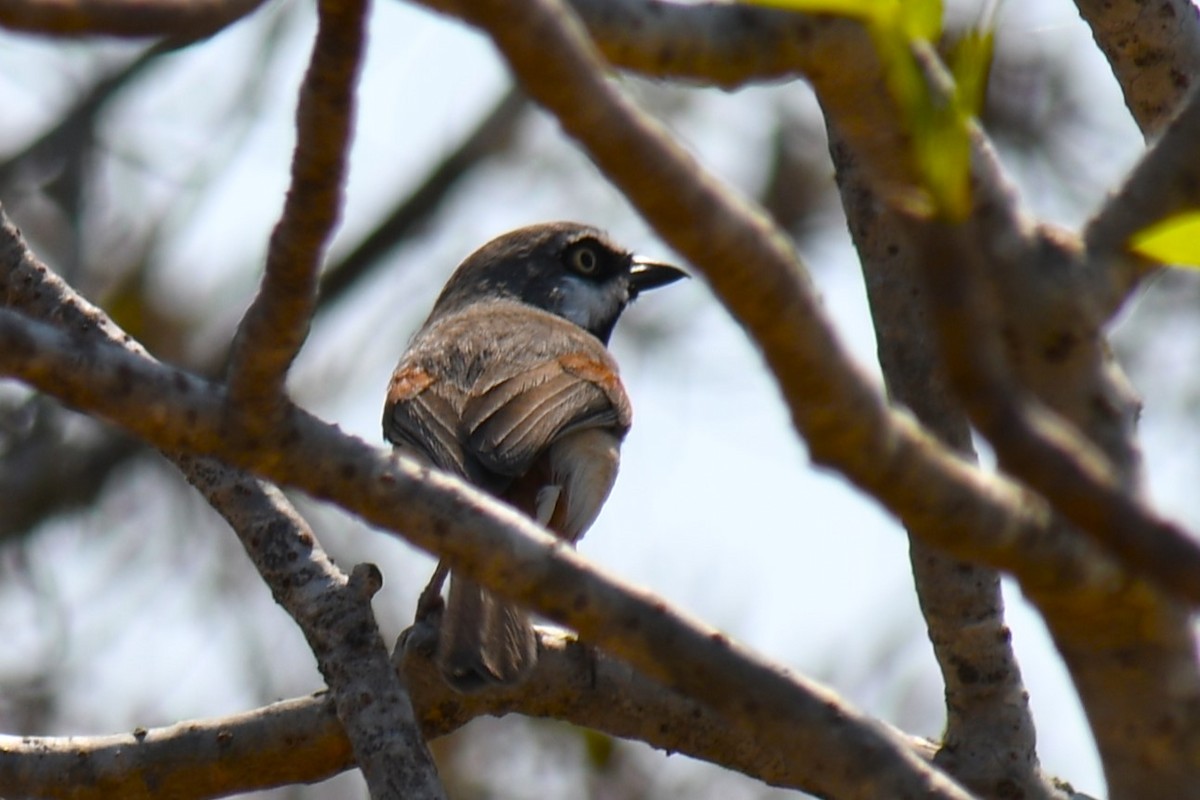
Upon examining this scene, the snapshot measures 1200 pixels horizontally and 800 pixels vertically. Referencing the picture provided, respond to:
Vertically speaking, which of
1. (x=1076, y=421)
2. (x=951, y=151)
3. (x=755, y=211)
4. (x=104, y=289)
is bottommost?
(x=104, y=289)

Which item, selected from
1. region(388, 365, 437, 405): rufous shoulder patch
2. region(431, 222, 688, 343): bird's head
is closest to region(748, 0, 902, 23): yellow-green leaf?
region(388, 365, 437, 405): rufous shoulder patch

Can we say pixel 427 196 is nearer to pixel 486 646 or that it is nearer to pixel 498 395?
pixel 498 395

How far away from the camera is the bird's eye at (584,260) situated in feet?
28.6

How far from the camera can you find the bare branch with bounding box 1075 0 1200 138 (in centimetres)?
482

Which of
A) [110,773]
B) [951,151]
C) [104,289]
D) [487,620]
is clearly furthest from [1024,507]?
[104,289]

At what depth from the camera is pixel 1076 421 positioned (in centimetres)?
244

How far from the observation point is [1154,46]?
15.9 ft

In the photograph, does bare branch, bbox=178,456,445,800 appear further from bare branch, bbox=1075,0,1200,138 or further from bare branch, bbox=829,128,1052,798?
bare branch, bbox=1075,0,1200,138

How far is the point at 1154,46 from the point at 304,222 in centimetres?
312

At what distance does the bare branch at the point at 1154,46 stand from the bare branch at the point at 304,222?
117 inches

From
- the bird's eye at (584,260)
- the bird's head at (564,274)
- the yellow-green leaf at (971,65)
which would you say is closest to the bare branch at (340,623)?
the yellow-green leaf at (971,65)

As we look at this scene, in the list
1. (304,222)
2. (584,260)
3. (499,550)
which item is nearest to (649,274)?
(584,260)

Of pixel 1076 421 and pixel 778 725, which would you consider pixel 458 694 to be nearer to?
pixel 778 725

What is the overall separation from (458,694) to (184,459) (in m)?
1.13
